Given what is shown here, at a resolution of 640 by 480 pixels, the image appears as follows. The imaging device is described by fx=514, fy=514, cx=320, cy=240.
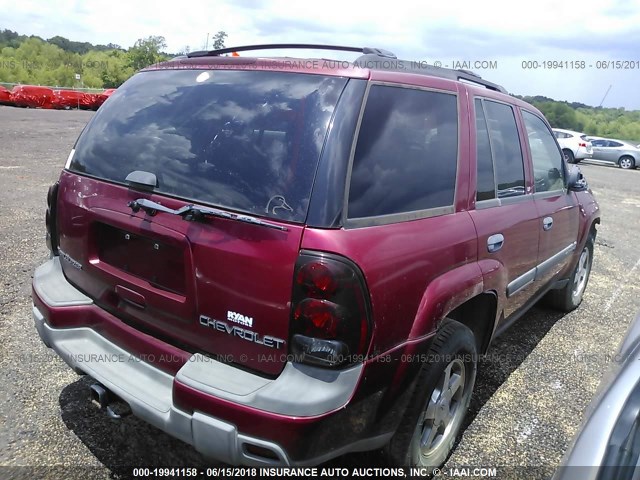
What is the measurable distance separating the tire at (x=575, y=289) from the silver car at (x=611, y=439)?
3.45m

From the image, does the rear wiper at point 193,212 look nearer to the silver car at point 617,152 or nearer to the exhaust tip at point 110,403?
the exhaust tip at point 110,403

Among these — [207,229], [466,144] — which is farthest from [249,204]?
[466,144]

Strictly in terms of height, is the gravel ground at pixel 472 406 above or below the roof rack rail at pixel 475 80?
below

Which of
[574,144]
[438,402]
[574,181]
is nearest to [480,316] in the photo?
[438,402]

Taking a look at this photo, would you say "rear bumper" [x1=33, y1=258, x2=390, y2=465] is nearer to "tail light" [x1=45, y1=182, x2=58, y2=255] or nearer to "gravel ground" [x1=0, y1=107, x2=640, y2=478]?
"gravel ground" [x1=0, y1=107, x2=640, y2=478]

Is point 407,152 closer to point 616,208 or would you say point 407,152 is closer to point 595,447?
point 595,447

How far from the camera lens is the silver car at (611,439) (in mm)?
1283

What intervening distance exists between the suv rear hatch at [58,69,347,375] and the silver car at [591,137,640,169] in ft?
91.4

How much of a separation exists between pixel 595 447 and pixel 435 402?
3.66 ft

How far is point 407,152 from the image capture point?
2301mm

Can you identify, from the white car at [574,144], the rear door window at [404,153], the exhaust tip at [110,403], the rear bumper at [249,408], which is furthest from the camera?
the white car at [574,144]

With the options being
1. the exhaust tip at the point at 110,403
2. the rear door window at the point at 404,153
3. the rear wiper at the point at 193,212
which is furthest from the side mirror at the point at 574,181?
the exhaust tip at the point at 110,403

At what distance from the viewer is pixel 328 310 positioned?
6.15 feet

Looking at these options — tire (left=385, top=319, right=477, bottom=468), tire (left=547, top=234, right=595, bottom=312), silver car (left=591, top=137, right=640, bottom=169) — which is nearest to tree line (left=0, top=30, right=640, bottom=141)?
silver car (left=591, top=137, right=640, bottom=169)
